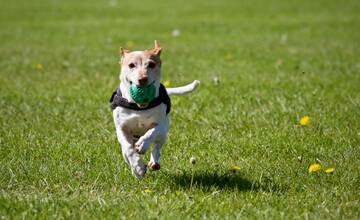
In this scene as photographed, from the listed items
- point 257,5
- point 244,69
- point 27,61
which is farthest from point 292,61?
point 257,5

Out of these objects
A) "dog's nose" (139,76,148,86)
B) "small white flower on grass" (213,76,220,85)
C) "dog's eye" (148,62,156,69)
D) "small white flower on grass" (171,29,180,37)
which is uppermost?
"dog's eye" (148,62,156,69)

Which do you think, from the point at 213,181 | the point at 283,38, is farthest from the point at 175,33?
the point at 213,181

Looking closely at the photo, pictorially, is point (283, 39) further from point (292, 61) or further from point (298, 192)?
point (298, 192)

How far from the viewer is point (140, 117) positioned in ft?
13.3

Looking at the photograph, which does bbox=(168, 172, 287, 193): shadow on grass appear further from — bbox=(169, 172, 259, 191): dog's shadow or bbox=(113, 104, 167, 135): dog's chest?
bbox=(113, 104, 167, 135): dog's chest

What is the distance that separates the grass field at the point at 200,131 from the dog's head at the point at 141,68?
0.70 meters

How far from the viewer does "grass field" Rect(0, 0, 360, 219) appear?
12.2 ft

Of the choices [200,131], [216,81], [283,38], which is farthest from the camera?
[283,38]

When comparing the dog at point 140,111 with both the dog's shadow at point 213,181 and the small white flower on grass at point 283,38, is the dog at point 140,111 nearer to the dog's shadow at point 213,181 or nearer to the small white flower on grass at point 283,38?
the dog's shadow at point 213,181

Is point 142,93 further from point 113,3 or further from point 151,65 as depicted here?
point 113,3

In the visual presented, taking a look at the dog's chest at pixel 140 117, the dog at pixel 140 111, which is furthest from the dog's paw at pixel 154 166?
the dog's chest at pixel 140 117

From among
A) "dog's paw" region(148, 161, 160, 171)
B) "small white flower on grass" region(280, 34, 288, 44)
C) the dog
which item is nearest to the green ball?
the dog

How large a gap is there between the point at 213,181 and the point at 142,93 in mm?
817

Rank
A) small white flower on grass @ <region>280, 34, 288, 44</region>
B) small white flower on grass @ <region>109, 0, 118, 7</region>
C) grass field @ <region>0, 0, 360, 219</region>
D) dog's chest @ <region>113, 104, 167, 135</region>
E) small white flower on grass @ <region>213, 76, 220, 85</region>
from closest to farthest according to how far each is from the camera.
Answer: grass field @ <region>0, 0, 360, 219</region> < dog's chest @ <region>113, 104, 167, 135</region> < small white flower on grass @ <region>213, 76, 220, 85</region> < small white flower on grass @ <region>280, 34, 288, 44</region> < small white flower on grass @ <region>109, 0, 118, 7</region>
